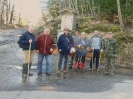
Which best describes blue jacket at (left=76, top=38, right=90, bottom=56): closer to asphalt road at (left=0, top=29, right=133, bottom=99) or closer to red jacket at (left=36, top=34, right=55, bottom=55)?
asphalt road at (left=0, top=29, right=133, bottom=99)

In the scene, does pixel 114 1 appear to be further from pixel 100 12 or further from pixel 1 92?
pixel 1 92

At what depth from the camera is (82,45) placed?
1195 centimetres

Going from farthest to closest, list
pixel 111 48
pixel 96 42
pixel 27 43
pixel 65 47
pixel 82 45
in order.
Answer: pixel 96 42, pixel 82 45, pixel 111 48, pixel 65 47, pixel 27 43

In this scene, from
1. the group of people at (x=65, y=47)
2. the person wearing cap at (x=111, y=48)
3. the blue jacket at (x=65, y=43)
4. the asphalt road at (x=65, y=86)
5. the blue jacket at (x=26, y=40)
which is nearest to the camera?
the asphalt road at (x=65, y=86)

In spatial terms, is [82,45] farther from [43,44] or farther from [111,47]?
[43,44]

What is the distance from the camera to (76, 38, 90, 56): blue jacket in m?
12.0

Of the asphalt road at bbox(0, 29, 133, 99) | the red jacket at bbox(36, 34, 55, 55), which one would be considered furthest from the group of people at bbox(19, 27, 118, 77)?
the asphalt road at bbox(0, 29, 133, 99)

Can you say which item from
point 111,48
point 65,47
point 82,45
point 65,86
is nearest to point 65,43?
point 65,47

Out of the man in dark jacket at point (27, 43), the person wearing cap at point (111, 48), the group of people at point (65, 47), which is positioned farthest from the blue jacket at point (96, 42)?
the man in dark jacket at point (27, 43)

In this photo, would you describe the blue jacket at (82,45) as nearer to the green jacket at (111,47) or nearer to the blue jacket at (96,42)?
the blue jacket at (96,42)

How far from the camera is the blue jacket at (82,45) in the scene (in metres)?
12.0

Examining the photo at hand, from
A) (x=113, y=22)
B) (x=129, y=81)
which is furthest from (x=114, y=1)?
(x=129, y=81)

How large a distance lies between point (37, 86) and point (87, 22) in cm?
1587

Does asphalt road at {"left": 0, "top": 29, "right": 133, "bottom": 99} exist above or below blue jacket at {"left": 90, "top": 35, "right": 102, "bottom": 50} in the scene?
below
